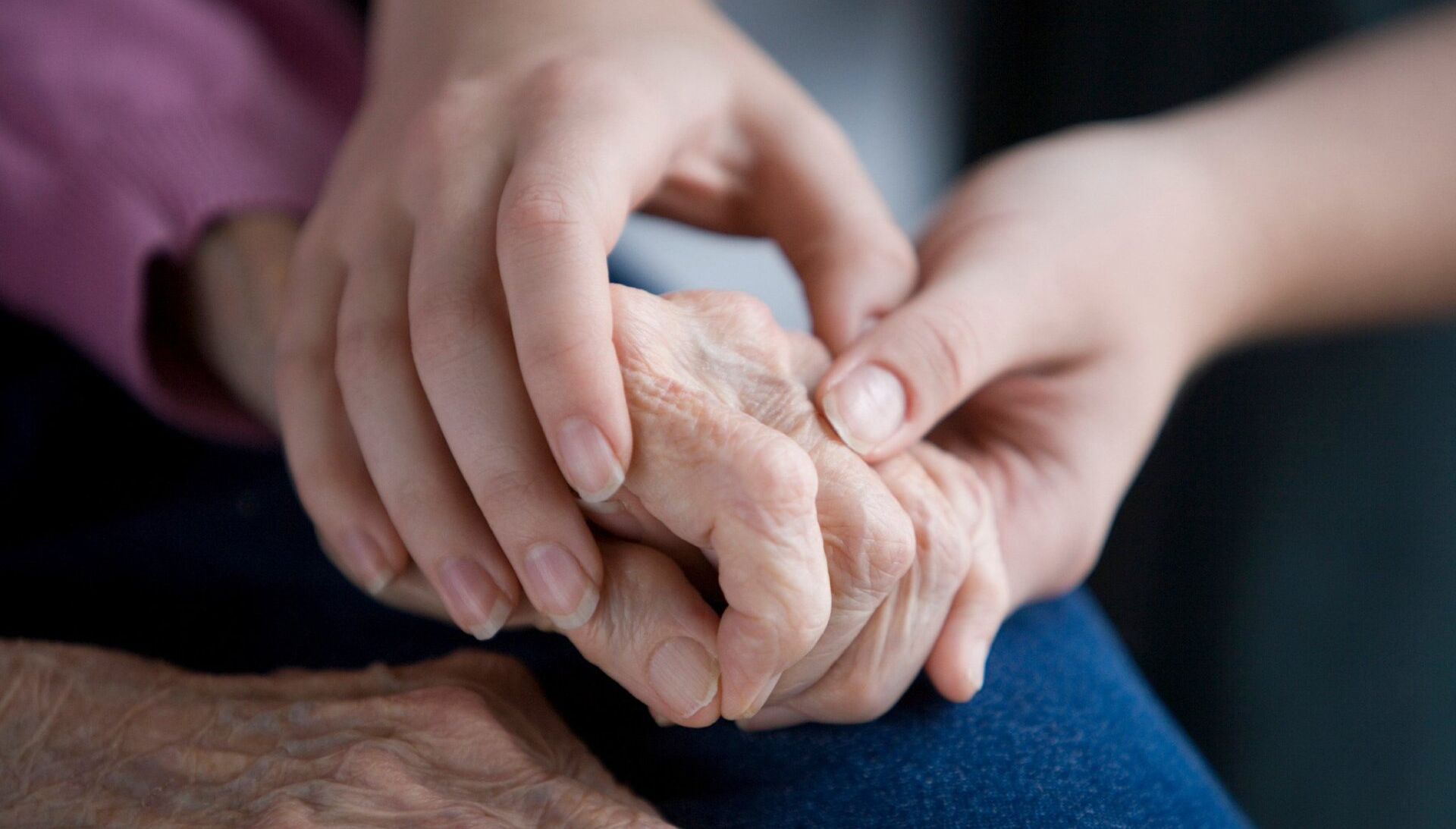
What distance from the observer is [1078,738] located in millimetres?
712

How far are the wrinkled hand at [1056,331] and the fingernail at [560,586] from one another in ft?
0.63

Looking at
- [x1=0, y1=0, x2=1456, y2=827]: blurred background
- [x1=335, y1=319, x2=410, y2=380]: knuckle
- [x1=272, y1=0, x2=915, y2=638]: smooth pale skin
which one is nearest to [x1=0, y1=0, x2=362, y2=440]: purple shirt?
[x1=0, y1=0, x2=1456, y2=827]: blurred background

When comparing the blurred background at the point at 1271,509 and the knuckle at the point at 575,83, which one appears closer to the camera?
the knuckle at the point at 575,83

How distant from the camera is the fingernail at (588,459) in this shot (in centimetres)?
60

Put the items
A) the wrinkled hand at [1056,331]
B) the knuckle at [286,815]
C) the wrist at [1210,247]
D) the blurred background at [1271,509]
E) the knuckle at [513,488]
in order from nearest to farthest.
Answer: the knuckle at [286,815], the knuckle at [513,488], the wrinkled hand at [1056,331], the wrist at [1210,247], the blurred background at [1271,509]

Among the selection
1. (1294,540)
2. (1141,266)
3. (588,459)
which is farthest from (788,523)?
(1294,540)

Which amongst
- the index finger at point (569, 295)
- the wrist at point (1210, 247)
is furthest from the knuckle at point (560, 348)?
the wrist at point (1210, 247)

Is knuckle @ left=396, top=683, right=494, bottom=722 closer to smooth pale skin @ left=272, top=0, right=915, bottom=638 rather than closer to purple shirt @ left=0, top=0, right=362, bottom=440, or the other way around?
smooth pale skin @ left=272, top=0, right=915, bottom=638

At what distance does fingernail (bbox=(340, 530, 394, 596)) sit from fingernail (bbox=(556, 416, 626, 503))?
216mm

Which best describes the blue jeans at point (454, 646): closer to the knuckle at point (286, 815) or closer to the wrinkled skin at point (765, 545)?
the wrinkled skin at point (765, 545)

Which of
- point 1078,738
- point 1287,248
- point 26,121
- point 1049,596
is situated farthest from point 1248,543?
point 26,121

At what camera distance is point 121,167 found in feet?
3.47

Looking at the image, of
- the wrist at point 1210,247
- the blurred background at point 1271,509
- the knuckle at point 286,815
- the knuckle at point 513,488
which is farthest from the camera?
the blurred background at point 1271,509

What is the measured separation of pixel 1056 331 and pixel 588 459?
0.43m
